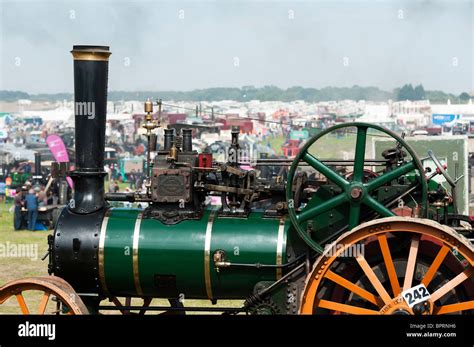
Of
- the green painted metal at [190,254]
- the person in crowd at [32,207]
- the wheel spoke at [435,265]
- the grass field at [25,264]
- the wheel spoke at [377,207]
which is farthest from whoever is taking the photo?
the person in crowd at [32,207]

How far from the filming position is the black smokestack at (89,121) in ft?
22.1

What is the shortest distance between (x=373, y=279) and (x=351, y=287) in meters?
0.17

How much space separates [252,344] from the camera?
18.5 feet

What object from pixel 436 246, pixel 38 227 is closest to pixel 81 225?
pixel 436 246

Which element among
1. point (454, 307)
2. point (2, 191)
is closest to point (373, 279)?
point (454, 307)

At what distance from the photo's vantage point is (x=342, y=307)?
230 inches

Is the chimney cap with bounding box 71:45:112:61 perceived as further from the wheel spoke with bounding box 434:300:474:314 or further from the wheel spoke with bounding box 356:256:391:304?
the wheel spoke with bounding box 434:300:474:314

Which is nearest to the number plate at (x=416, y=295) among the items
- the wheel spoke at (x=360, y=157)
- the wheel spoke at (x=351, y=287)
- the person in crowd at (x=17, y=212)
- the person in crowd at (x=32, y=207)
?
the wheel spoke at (x=351, y=287)

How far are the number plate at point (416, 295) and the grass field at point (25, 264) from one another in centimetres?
499

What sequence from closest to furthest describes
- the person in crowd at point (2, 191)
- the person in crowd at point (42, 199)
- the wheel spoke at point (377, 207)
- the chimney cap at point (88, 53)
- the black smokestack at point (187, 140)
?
1. the wheel spoke at point (377, 207)
2. the chimney cap at point (88, 53)
3. the black smokestack at point (187, 140)
4. the person in crowd at point (42, 199)
5. the person in crowd at point (2, 191)

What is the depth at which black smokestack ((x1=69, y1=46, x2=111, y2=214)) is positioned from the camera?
675 centimetres

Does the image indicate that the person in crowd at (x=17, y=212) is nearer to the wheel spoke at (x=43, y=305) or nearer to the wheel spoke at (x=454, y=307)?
the wheel spoke at (x=43, y=305)

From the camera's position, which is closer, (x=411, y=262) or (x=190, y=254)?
(x=411, y=262)

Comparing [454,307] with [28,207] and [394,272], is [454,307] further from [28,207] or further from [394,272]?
[28,207]
